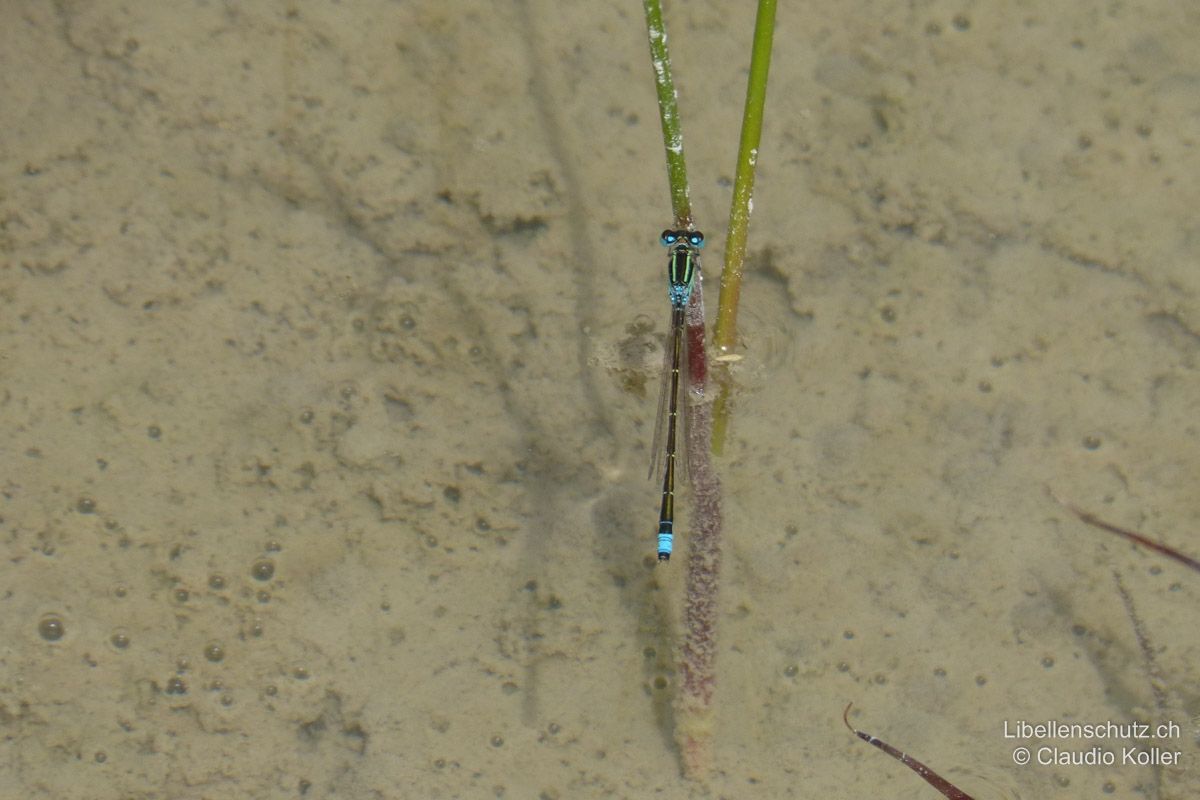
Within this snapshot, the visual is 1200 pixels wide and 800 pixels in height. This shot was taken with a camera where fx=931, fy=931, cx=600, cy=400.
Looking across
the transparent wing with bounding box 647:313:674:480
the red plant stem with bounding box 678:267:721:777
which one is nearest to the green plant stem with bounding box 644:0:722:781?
the red plant stem with bounding box 678:267:721:777

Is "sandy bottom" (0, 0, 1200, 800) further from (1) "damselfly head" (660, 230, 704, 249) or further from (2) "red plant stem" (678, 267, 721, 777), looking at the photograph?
(1) "damselfly head" (660, 230, 704, 249)

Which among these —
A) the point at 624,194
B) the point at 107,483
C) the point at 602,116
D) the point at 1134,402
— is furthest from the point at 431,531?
the point at 1134,402

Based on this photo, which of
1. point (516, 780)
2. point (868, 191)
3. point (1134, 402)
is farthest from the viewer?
point (868, 191)

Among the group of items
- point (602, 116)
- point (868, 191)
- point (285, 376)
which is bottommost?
point (285, 376)

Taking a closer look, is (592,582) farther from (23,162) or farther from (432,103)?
(23,162)

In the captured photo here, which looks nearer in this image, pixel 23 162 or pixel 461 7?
pixel 23 162

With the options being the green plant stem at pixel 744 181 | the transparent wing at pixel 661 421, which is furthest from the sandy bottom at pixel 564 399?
the green plant stem at pixel 744 181

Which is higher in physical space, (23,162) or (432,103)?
(432,103)
